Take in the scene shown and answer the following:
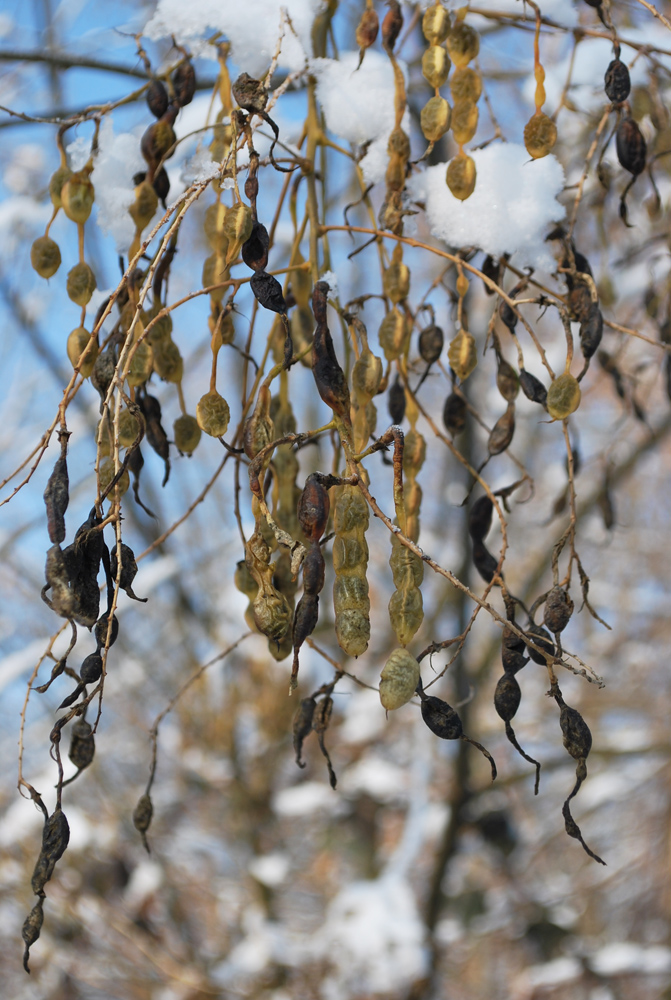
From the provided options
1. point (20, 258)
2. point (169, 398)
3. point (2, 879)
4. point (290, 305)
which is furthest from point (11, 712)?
point (290, 305)

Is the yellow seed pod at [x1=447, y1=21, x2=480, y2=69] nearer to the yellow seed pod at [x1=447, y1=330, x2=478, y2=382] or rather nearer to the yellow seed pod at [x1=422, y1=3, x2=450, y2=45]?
the yellow seed pod at [x1=422, y1=3, x2=450, y2=45]

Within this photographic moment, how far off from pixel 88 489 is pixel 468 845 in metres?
2.19

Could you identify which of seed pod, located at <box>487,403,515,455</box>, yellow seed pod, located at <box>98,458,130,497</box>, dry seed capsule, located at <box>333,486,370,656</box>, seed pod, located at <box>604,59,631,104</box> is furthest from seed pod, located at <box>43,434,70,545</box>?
seed pod, located at <box>604,59,631,104</box>

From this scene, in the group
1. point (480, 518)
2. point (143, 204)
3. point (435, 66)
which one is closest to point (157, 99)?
point (143, 204)

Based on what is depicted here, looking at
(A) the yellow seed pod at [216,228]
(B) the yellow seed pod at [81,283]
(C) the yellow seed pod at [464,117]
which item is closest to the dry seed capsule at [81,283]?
(B) the yellow seed pod at [81,283]

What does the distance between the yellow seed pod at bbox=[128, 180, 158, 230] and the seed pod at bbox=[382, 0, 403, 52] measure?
23 centimetres

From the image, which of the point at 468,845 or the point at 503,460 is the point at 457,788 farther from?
the point at 503,460

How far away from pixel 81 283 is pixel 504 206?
0.36 meters

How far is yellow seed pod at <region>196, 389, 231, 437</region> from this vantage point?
52cm

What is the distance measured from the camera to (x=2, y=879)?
2.52 meters

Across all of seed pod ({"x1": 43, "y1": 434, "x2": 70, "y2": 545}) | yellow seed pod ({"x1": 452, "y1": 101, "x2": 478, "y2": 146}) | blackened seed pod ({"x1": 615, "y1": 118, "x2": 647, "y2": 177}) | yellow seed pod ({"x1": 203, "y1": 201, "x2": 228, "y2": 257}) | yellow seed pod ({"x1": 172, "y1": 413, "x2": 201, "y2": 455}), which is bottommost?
seed pod ({"x1": 43, "y1": 434, "x2": 70, "y2": 545})

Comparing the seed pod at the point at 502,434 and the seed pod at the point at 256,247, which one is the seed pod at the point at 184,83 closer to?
the seed pod at the point at 256,247

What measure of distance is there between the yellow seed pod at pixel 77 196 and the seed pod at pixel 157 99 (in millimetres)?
115

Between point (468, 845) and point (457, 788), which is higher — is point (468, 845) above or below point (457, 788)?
above
